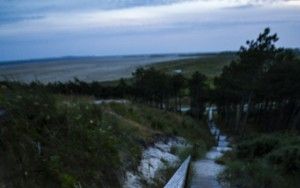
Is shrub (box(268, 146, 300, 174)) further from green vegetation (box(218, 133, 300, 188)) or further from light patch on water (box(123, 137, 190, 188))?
light patch on water (box(123, 137, 190, 188))

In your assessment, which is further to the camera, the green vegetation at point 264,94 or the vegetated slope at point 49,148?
the green vegetation at point 264,94

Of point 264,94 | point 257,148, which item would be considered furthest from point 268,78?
point 257,148

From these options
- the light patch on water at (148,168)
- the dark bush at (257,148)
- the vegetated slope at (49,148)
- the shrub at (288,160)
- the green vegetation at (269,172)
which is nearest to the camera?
the vegetated slope at (49,148)

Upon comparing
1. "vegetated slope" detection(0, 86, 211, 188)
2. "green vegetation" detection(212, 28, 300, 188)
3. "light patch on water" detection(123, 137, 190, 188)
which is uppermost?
"vegetated slope" detection(0, 86, 211, 188)

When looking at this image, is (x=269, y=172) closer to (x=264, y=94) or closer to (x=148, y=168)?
(x=148, y=168)

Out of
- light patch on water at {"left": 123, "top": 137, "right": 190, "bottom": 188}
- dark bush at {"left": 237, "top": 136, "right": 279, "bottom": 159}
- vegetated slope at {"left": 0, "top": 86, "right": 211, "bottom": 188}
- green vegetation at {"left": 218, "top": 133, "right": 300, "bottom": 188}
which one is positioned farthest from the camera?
dark bush at {"left": 237, "top": 136, "right": 279, "bottom": 159}

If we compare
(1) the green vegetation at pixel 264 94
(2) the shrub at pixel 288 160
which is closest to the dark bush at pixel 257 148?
(1) the green vegetation at pixel 264 94

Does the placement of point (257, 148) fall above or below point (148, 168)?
below

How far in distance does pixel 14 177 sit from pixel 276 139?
16.7 m

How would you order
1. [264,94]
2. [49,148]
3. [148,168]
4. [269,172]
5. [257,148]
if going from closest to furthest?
[49,148] < [148,168] < [269,172] < [257,148] < [264,94]

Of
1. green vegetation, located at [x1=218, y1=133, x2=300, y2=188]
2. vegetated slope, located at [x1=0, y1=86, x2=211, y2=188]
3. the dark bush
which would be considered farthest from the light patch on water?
the dark bush

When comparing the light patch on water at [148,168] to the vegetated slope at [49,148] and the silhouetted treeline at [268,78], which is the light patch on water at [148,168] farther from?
the silhouetted treeline at [268,78]

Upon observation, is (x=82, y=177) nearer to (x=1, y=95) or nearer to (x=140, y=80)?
(x=1, y=95)

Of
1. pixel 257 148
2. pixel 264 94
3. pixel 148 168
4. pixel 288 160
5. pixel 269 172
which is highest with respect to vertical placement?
pixel 148 168
